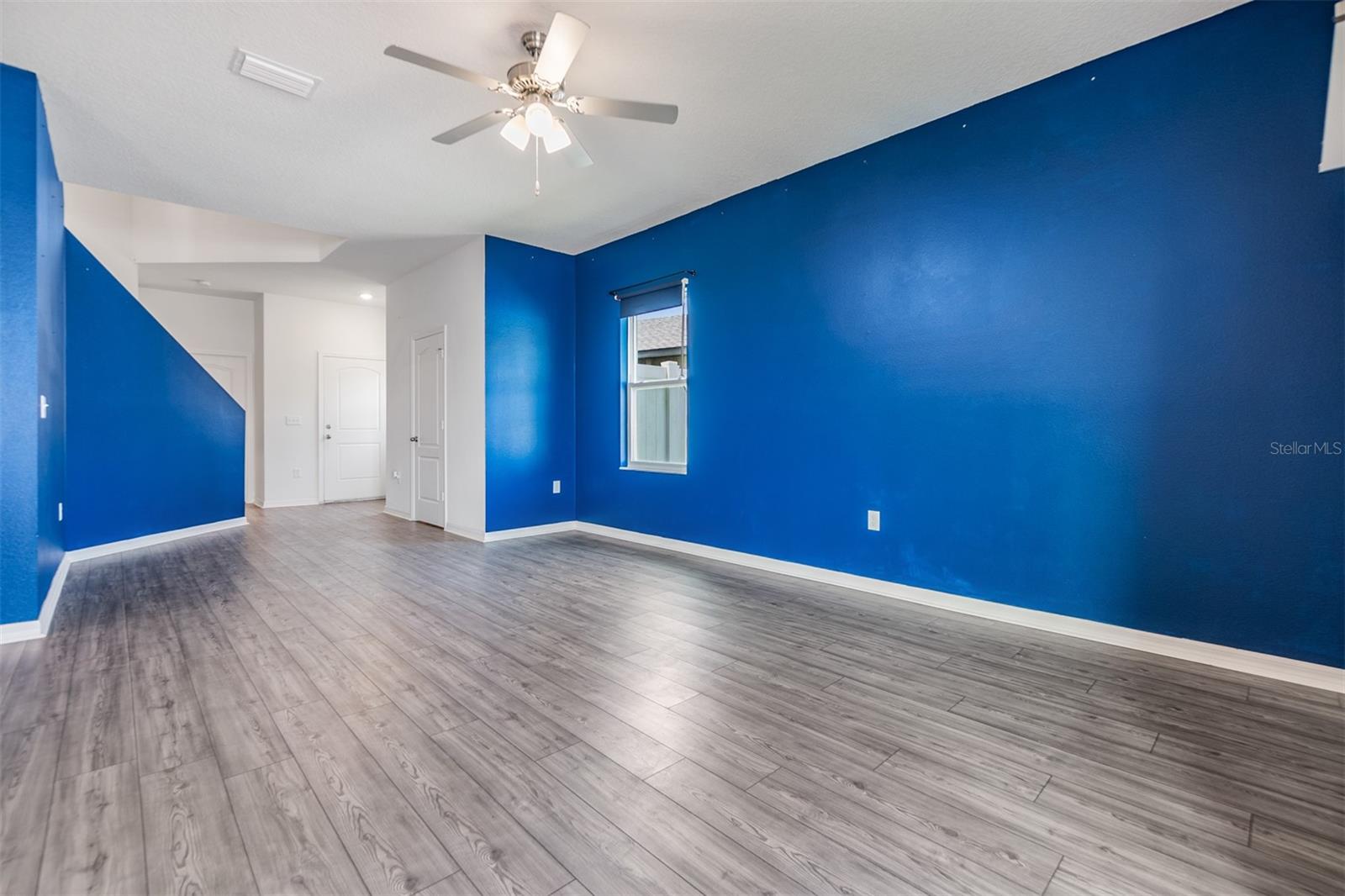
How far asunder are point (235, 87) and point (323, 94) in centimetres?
42

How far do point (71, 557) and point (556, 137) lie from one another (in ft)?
16.7

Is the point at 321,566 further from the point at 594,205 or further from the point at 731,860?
the point at 731,860

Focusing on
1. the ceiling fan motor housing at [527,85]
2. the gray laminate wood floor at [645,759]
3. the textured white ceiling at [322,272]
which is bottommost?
the gray laminate wood floor at [645,759]

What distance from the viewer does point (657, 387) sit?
5074 mm

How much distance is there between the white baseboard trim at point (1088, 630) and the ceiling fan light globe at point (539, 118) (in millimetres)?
3045

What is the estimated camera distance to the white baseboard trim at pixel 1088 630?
222cm

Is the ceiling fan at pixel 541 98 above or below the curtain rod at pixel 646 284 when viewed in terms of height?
above

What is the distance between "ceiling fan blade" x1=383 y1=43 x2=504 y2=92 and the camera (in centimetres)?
211

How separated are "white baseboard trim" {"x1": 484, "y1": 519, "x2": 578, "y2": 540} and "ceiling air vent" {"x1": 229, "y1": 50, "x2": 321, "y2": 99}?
3.53 m

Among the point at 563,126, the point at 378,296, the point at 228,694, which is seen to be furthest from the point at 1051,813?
the point at 378,296

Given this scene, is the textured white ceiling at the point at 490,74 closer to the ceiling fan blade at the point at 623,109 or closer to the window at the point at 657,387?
the ceiling fan blade at the point at 623,109

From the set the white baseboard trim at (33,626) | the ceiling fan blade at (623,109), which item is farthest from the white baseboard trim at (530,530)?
the ceiling fan blade at (623,109)

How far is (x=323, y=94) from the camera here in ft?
9.46

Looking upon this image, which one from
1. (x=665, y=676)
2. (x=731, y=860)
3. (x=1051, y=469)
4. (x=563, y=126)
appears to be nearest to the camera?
(x=731, y=860)
